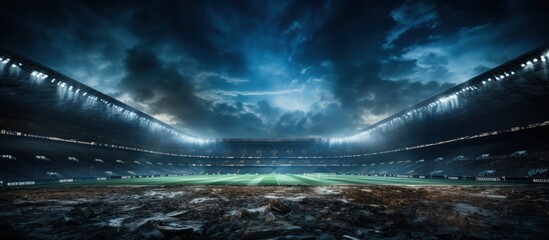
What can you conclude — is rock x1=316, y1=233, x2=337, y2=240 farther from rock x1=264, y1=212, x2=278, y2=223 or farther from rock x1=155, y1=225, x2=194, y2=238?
rock x1=155, y1=225, x2=194, y2=238

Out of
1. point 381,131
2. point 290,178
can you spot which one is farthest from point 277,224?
point 381,131

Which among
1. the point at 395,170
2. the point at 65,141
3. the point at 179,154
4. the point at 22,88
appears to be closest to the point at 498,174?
the point at 395,170

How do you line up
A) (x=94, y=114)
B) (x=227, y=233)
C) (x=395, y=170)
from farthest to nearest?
(x=395, y=170)
(x=94, y=114)
(x=227, y=233)

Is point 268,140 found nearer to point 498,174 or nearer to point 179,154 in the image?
point 179,154

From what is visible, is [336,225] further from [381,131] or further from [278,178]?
[381,131]

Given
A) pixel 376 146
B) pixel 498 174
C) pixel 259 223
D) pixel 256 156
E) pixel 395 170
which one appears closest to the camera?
pixel 259 223

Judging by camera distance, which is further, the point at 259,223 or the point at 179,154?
the point at 179,154

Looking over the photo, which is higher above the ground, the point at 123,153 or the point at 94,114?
the point at 94,114

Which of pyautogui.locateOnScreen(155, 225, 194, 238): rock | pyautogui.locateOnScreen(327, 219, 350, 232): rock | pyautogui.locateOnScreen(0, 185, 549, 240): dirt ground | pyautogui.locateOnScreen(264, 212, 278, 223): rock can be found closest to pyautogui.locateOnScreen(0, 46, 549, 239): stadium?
pyautogui.locateOnScreen(155, 225, 194, 238): rock
